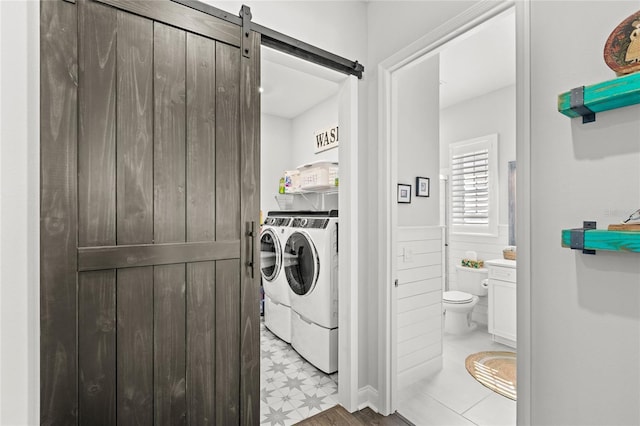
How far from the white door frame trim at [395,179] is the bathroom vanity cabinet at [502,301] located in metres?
1.53

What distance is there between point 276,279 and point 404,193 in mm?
1503

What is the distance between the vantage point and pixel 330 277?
244 cm

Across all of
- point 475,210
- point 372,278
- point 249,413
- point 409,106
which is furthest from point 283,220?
point 475,210

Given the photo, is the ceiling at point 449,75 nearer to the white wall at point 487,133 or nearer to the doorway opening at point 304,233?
the doorway opening at point 304,233

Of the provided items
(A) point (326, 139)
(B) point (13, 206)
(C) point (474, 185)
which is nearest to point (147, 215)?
(B) point (13, 206)

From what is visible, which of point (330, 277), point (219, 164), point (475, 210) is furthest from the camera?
point (475, 210)

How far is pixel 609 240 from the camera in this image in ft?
3.39

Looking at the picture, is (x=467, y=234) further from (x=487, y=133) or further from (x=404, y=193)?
(x=404, y=193)

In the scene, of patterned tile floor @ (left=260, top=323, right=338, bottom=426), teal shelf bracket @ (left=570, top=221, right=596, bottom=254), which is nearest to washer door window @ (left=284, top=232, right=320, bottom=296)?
patterned tile floor @ (left=260, top=323, right=338, bottom=426)

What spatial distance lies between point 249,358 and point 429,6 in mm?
2101

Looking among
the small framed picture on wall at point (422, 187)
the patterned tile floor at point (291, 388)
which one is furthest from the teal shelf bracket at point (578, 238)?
the patterned tile floor at point (291, 388)

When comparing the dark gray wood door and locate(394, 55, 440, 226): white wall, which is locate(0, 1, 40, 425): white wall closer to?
the dark gray wood door

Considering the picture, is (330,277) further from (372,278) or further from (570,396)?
(570,396)

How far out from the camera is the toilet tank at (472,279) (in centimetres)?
357
